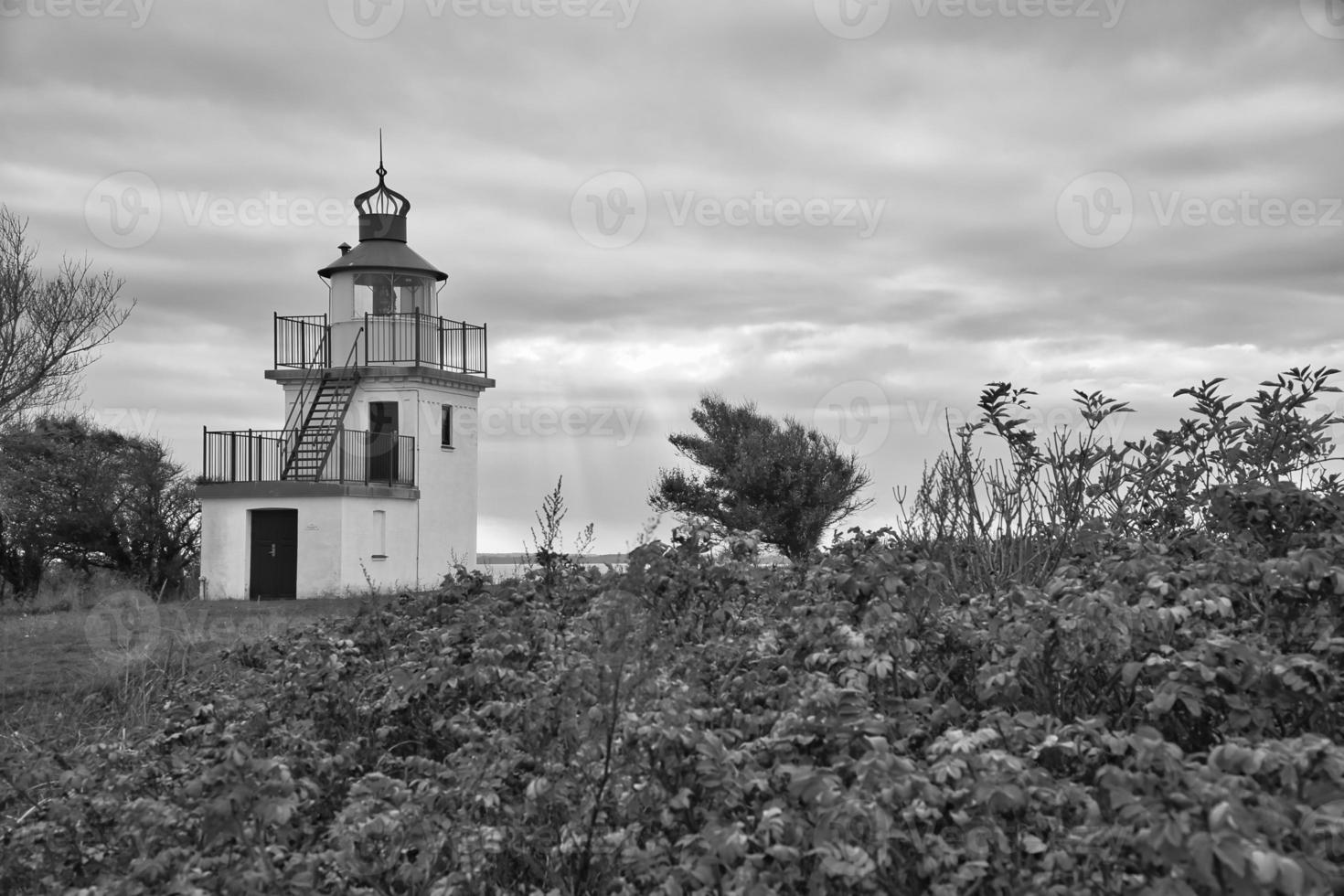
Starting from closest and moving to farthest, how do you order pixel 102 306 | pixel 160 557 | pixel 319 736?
pixel 319 736, pixel 102 306, pixel 160 557

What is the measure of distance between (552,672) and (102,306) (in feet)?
94.0

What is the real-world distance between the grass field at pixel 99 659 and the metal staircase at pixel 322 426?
8.64 m

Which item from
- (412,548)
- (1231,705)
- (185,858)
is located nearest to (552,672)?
(185,858)

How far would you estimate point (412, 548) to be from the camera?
107 feet

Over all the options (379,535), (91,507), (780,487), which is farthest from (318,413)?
(780,487)

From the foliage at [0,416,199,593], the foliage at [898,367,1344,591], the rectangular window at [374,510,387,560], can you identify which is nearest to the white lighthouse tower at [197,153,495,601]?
the rectangular window at [374,510,387,560]

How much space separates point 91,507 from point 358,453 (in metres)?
9.88

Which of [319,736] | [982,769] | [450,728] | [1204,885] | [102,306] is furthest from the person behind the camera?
[102,306]

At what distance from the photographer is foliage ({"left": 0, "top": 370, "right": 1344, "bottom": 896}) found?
378 centimetres

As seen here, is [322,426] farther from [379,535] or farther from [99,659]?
[99,659]

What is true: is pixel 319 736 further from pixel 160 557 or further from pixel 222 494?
pixel 160 557

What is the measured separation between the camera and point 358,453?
3198 centimetres

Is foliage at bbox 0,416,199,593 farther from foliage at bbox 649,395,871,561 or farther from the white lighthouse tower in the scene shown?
foliage at bbox 649,395,871,561

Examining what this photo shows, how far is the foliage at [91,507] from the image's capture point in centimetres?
3622
